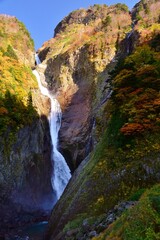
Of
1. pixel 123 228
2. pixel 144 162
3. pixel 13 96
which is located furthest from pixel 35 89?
pixel 123 228

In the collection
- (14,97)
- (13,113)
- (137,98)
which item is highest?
(14,97)

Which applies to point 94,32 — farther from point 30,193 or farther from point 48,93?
point 30,193

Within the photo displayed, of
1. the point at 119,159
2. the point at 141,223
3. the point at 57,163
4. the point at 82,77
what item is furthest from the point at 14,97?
the point at 141,223

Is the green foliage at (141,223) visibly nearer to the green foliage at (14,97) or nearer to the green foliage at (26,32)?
the green foliage at (14,97)

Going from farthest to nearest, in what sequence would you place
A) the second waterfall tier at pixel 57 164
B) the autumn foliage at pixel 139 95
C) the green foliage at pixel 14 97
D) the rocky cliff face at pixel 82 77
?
the rocky cliff face at pixel 82 77, the second waterfall tier at pixel 57 164, the green foliage at pixel 14 97, the autumn foliage at pixel 139 95

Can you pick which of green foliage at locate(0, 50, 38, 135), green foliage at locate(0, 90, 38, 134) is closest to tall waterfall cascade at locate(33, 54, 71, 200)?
green foliage at locate(0, 50, 38, 135)

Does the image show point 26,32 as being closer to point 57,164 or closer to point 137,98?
point 57,164

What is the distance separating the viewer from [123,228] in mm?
7164

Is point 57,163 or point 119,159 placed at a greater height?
point 57,163

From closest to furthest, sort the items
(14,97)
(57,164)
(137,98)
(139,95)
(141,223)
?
(141,223) < (137,98) < (139,95) < (14,97) < (57,164)

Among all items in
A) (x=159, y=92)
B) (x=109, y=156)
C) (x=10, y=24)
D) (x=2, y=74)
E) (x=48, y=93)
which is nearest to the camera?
(x=109, y=156)

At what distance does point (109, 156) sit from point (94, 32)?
42.1 m

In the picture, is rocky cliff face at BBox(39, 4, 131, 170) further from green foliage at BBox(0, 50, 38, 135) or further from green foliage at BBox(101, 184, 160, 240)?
green foliage at BBox(101, 184, 160, 240)

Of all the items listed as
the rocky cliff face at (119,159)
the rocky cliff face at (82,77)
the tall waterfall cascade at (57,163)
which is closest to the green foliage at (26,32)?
the rocky cliff face at (82,77)
